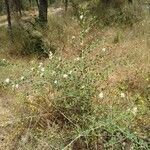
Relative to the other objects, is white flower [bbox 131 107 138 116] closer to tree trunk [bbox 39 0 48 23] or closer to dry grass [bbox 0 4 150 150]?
dry grass [bbox 0 4 150 150]

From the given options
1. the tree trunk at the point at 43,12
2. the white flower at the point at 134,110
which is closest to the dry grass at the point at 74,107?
the white flower at the point at 134,110

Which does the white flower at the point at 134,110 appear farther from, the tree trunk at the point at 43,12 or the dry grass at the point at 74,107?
the tree trunk at the point at 43,12

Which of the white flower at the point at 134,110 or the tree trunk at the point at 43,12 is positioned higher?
the white flower at the point at 134,110

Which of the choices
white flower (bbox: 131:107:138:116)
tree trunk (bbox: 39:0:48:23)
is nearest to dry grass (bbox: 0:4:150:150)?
white flower (bbox: 131:107:138:116)

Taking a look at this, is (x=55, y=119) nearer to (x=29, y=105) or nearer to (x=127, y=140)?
(x=29, y=105)

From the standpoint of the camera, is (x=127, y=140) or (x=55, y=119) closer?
(x=127, y=140)

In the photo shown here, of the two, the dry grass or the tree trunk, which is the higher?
the dry grass

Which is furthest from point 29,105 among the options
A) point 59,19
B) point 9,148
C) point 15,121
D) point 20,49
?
point 59,19

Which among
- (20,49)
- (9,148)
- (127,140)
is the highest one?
(127,140)

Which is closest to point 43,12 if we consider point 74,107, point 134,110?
point 74,107

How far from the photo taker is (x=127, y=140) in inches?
182

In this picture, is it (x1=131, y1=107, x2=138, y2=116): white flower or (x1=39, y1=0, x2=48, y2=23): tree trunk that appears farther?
(x1=39, y1=0, x2=48, y2=23): tree trunk

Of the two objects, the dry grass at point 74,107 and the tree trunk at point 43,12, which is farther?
the tree trunk at point 43,12

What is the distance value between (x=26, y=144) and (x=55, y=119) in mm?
458
